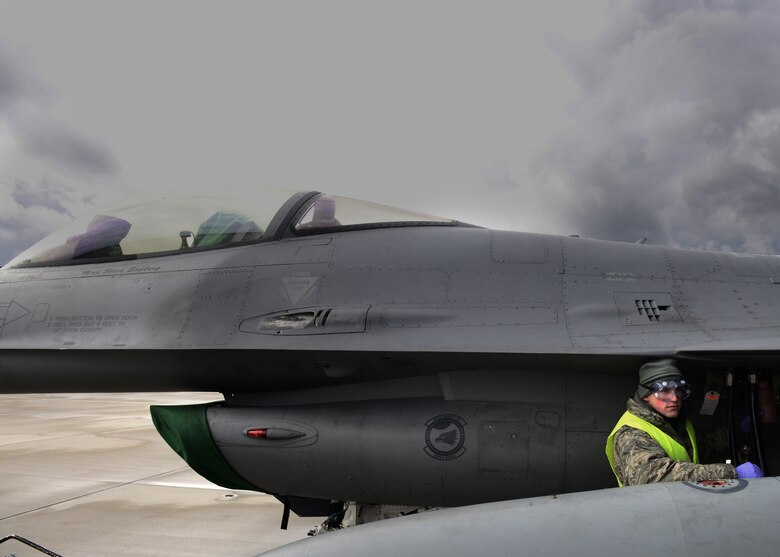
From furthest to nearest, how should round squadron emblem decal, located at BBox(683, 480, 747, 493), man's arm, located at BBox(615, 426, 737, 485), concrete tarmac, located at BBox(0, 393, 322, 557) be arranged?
concrete tarmac, located at BBox(0, 393, 322, 557), man's arm, located at BBox(615, 426, 737, 485), round squadron emblem decal, located at BBox(683, 480, 747, 493)

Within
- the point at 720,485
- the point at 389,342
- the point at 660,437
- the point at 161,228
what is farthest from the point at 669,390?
the point at 161,228

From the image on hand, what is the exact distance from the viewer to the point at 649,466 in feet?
8.50

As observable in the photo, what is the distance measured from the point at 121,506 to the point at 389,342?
5.44 meters

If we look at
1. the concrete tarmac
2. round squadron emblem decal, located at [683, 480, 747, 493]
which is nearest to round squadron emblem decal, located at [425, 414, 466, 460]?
round squadron emblem decal, located at [683, 480, 747, 493]

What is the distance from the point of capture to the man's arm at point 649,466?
99.9 inches

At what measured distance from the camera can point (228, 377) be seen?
4.03 m

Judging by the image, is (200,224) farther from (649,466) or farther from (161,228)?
(649,466)

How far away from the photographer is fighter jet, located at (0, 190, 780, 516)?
3.41 meters

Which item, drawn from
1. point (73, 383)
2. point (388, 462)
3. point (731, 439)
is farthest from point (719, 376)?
point (73, 383)

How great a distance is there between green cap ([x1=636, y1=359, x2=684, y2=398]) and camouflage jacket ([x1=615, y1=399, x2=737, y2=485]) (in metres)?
0.09

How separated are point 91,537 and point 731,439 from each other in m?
5.92

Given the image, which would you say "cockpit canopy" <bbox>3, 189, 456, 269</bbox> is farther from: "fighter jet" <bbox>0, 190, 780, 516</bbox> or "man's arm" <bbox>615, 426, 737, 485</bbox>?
"man's arm" <bbox>615, 426, 737, 485</bbox>

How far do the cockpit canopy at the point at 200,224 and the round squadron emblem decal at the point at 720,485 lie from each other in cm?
273

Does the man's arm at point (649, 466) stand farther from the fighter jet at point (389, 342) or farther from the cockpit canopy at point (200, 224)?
the cockpit canopy at point (200, 224)
